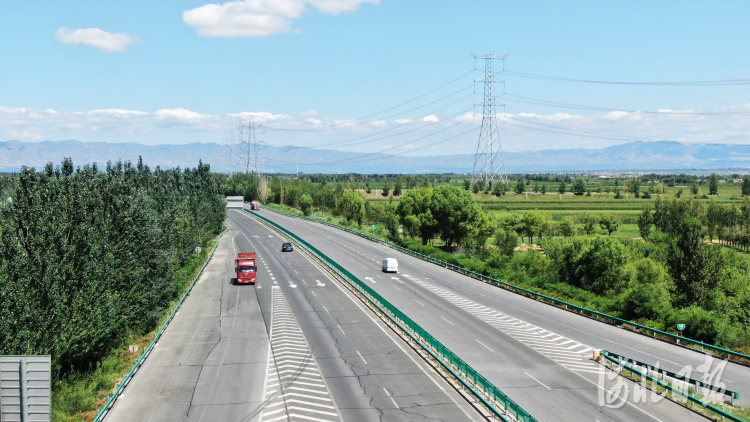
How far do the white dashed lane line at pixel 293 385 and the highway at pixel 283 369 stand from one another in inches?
1.7

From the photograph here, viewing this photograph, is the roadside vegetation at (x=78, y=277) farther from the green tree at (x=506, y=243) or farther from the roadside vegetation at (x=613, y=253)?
the green tree at (x=506, y=243)

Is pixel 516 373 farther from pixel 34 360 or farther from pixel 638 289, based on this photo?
pixel 34 360

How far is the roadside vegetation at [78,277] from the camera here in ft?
76.3

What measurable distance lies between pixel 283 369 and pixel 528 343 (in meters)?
14.6

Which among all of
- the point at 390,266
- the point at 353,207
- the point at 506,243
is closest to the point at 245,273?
the point at 390,266

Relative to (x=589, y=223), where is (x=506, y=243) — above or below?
below

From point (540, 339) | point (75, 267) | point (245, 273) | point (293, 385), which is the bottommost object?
point (293, 385)

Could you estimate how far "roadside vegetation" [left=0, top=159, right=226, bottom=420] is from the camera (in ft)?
76.3

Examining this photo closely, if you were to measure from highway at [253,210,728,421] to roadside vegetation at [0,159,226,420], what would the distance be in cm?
1834

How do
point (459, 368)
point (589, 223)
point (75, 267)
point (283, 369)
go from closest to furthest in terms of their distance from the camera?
point (459, 368) < point (75, 267) < point (283, 369) < point (589, 223)

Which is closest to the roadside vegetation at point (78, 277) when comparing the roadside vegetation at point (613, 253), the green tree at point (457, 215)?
the roadside vegetation at point (613, 253)

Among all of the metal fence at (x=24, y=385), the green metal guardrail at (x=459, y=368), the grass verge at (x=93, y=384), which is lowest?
the grass verge at (x=93, y=384)

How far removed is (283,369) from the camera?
90.9 ft

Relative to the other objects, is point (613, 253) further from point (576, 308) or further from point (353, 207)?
point (353, 207)
